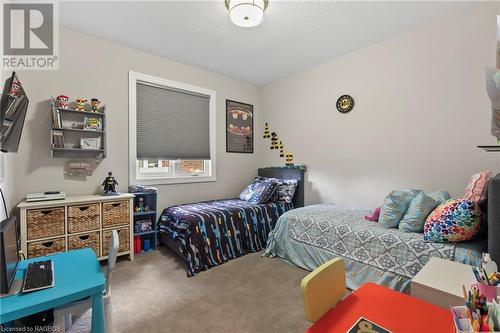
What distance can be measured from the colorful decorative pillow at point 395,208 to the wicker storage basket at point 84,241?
2890 millimetres

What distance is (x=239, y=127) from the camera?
4.17 m

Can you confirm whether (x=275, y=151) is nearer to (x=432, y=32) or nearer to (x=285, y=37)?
(x=285, y=37)

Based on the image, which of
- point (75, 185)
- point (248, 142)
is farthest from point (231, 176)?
point (75, 185)

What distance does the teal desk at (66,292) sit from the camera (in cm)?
94

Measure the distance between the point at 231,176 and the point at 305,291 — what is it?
130 inches

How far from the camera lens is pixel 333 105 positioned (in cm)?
337

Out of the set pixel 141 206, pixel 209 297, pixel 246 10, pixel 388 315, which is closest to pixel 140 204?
pixel 141 206

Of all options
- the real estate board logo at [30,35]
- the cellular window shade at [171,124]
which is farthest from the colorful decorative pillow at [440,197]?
the real estate board logo at [30,35]

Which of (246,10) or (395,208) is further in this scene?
(395,208)

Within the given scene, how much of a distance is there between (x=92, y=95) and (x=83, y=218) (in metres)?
1.44

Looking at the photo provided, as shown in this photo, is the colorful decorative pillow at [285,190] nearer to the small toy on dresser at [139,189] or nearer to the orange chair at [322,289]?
the small toy on dresser at [139,189]

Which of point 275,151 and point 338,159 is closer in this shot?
point 338,159

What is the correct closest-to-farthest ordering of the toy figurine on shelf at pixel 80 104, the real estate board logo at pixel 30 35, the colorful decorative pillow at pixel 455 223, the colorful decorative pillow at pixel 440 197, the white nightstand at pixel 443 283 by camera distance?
1. the white nightstand at pixel 443 283
2. the colorful decorative pillow at pixel 455 223
3. the colorful decorative pillow at pixel 440 197
4. the real estate board logo at pixel 30 35
5. the toy figurine on shelf at pixel 80 104

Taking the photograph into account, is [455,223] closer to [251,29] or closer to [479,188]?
[479,188]
